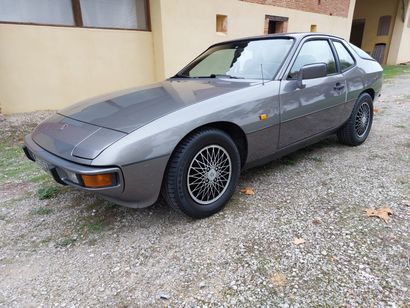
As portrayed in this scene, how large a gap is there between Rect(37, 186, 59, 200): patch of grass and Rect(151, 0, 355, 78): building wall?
5290 mm

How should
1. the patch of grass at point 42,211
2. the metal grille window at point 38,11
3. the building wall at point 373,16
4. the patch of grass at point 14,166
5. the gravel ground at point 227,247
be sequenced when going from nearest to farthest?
the gravel ground at point 227,247, the patch of grass at point 42,211, the patch of grass at point 14,166, the metal grille window at point 38,11, the building wall at point 373,16

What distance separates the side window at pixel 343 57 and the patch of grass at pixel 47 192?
3.50m

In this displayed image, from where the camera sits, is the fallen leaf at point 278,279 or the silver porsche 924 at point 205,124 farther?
the silver porsche 924 at point 205,124

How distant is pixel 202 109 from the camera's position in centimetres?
224

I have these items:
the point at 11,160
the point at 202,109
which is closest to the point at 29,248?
the point at 202,109

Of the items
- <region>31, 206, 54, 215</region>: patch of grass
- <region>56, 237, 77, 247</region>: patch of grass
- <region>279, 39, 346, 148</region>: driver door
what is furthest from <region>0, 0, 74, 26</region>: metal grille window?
<region>279, 39, 346, 148</region>: driver door

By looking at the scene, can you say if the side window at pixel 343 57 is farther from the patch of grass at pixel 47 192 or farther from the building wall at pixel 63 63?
the building wall at pixel 63 63

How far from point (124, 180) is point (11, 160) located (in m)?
3.02

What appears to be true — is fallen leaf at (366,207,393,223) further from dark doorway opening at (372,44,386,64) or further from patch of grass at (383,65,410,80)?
dark doorway opening at (372,44,386,64)

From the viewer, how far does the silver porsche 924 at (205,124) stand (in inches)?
76.9

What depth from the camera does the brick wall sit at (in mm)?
10305

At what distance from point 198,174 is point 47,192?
5.51 ft

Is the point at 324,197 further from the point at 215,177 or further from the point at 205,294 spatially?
the point at 205,294

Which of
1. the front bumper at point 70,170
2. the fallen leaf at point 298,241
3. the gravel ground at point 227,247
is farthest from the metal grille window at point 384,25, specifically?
the front bumper at point 70,170
